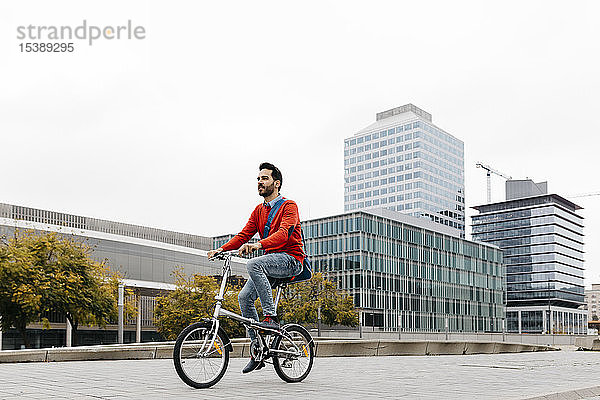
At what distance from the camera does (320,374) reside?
9.20 meters

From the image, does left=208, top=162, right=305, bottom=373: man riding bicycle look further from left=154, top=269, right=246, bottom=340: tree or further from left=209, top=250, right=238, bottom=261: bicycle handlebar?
left=154, top=269, right=246, bottom=340: tree

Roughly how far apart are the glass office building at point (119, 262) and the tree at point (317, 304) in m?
10.7

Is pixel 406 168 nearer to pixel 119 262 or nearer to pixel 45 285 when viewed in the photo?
pixel 119 262

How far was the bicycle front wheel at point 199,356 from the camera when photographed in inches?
271

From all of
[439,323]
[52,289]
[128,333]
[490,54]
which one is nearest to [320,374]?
[490,54]

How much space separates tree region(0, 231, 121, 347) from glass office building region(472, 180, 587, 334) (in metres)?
139

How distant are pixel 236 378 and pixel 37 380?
211 centimetres

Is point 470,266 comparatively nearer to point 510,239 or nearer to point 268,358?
point 510,239

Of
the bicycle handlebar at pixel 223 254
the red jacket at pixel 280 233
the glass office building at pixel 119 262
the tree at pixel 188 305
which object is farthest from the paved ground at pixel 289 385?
the glass office building at pixel 119 262

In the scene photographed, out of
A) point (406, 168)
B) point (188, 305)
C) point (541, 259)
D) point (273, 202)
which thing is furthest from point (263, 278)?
point (541, 259)

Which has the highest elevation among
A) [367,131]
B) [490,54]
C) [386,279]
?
[367,131]

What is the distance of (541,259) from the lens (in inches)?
6575

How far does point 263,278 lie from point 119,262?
54002 millimetres

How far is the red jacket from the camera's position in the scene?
7.45m
